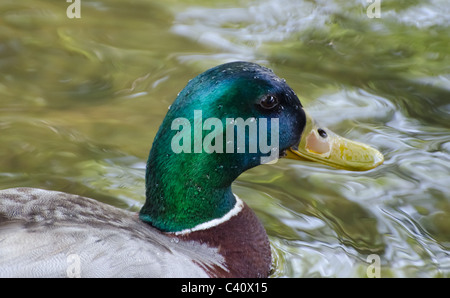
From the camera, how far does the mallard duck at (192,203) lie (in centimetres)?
332

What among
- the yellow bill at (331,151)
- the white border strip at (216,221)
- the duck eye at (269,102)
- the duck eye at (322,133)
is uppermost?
the duck eye at (269,102)

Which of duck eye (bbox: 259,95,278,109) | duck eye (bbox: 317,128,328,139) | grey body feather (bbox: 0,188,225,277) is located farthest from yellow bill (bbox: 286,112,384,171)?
grey body feather (bbox: 0,188,225,277)

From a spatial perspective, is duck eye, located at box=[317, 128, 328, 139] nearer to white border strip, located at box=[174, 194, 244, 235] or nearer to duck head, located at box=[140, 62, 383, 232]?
duck head, located at box=[140, 62, 383, 232]

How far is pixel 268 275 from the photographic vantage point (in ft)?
13.5

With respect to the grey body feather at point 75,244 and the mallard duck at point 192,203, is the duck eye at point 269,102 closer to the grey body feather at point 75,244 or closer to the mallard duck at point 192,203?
the mallard duck at point 192,203

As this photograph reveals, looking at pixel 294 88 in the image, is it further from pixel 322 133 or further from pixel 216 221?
pixel 216 221

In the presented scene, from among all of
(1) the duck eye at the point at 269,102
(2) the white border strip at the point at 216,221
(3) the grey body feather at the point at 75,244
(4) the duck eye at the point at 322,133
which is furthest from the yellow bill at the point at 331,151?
(3) the grey body feather at the point at 75,244

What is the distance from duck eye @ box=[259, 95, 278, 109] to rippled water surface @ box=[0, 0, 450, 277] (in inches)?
38.3

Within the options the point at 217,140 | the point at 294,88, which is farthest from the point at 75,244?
the point at 294,88

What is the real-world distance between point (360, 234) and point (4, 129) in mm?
A: 2581

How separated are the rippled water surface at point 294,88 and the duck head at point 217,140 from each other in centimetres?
67

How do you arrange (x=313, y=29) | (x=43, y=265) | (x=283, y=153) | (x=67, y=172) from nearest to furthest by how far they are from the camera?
(x=43, y=265), (x=283, y=153), (x=67, y=172), (x=313, y=29)

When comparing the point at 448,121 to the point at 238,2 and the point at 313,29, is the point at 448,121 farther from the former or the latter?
the point at 238,2

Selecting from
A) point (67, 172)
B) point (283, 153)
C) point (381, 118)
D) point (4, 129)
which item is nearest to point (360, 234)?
point (283, 153)
